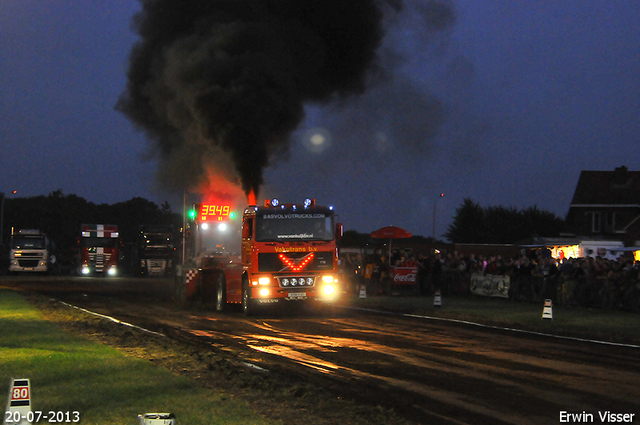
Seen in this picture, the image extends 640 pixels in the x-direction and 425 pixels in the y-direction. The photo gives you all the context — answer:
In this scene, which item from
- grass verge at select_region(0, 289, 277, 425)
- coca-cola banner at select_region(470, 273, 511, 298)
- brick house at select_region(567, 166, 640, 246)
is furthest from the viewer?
brick house at select_region(567, 166, 640, 246)

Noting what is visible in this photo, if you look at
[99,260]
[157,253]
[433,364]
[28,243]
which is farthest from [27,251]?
[433,364]

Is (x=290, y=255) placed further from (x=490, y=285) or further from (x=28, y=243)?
(x=28, y=243)

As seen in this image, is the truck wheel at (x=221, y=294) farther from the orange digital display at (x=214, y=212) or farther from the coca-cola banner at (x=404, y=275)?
the coca-cola banner at (x=404, y=275)

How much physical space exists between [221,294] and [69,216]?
2522 inches

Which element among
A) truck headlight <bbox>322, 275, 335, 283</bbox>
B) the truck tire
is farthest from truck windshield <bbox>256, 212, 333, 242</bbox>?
the truck tire

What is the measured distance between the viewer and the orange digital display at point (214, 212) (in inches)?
822

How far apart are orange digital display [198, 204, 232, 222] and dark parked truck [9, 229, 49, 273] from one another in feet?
89.8

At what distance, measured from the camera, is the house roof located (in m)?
56.2

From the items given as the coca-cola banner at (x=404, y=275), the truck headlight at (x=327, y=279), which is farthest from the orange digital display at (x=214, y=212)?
the coca-cola banner at (x=404, y=275)

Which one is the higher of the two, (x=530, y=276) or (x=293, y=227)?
(x=293, y=227)

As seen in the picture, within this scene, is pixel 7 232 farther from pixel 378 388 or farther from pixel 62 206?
pixel 378 388

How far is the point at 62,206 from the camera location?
3093 inches

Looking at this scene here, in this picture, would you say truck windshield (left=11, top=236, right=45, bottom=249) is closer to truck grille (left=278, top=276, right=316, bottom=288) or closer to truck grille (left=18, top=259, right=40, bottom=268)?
truck grille (left=18, top=259, right=40, bottom=268)

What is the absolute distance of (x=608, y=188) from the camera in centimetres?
5759
